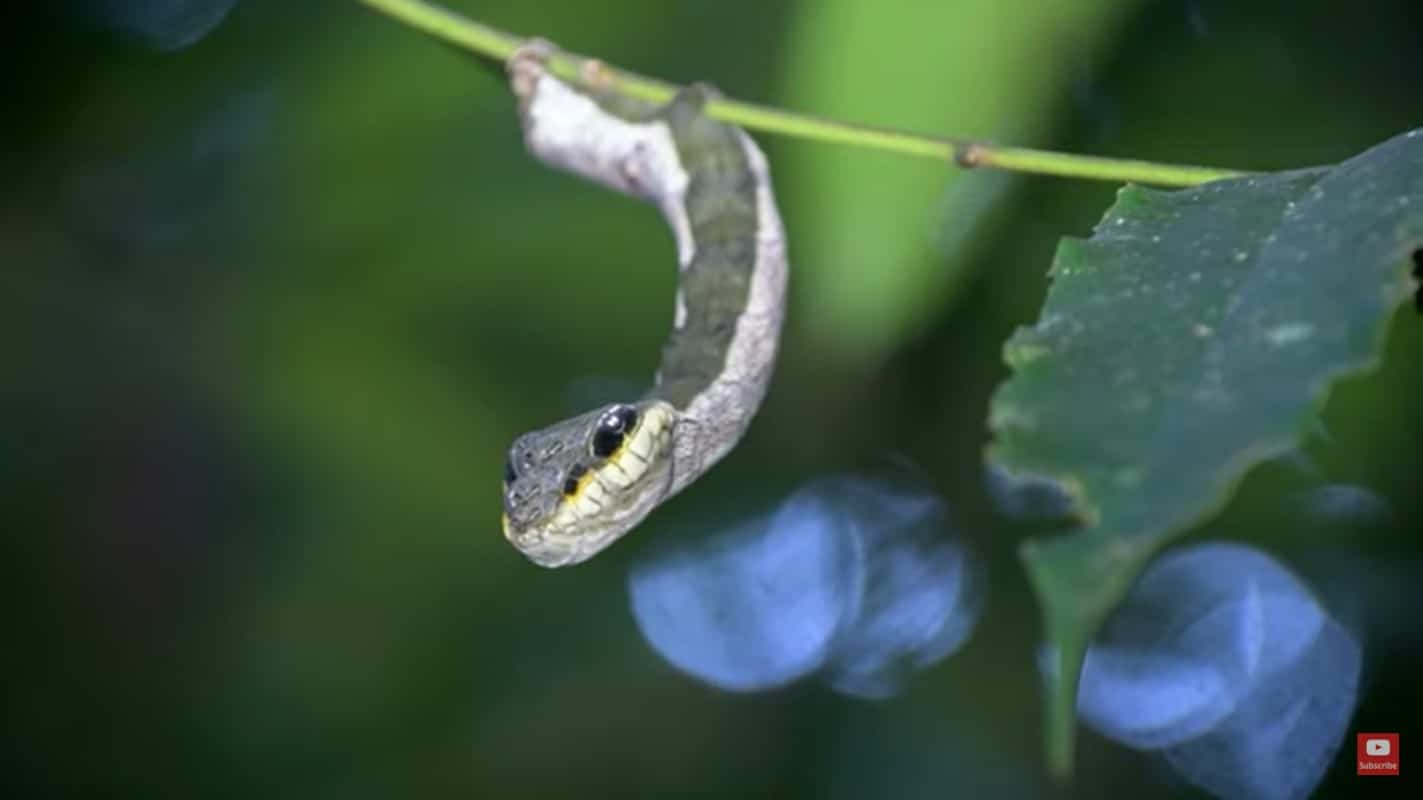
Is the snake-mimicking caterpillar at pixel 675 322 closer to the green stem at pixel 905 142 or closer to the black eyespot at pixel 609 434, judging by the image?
the black eyespot at pixel 609 434

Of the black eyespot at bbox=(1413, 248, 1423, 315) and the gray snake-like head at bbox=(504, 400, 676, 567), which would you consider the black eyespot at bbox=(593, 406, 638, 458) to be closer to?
the gray snake-like head at bbox=(504, 400, 676, 567)

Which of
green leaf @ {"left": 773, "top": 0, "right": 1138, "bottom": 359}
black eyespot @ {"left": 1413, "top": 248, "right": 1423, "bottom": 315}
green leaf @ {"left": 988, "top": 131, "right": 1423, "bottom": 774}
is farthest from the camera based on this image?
green leaf @ {"left": 773, "top": 0, "right": 1138, "bottom": 359}

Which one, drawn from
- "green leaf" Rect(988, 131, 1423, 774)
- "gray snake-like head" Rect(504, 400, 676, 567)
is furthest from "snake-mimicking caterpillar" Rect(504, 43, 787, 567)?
"green leaf" Rect(988, 131, 1423, 774)

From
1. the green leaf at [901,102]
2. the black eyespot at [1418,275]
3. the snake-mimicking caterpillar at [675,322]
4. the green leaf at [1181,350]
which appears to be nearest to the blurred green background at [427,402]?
the snake-mimicking caterpillar at [675,322]

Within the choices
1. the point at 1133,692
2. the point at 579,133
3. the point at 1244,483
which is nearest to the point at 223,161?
the point at 579,133

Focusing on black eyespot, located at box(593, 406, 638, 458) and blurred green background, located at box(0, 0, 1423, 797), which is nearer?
black eyespot, located at box(593, 406, 638, 458)

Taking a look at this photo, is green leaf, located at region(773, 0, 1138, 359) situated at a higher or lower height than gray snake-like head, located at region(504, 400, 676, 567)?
higher
